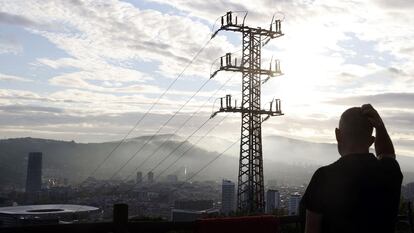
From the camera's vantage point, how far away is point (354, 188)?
2766 mm

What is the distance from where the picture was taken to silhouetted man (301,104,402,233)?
2.72 metres

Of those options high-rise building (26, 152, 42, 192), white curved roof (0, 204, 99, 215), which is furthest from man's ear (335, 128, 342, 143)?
high-rise building (26, 152, 42, 192)

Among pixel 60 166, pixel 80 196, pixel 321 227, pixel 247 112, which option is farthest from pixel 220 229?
pixel 60 166

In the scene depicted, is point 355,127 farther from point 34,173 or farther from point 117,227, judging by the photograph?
point 34,173

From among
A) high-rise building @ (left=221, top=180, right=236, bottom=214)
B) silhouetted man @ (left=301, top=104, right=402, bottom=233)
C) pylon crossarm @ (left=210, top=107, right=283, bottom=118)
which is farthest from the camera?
high-rise building @ (left=221, top=180, right=236, bottom=214)

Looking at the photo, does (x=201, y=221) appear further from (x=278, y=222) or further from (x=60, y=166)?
(x=60, y=166)

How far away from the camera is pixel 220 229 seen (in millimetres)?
5941

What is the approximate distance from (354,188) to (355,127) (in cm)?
37

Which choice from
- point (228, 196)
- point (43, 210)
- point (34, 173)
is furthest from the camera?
point (34, 173)

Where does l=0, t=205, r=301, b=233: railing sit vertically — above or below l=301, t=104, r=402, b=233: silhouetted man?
below

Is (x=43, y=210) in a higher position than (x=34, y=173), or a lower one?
lower

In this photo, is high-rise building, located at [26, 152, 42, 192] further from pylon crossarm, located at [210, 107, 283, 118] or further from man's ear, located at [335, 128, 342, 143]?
man's ear, located at [335, 128, 342, 143]

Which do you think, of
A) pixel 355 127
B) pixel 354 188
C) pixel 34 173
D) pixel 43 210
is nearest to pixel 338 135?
pixel 355 127

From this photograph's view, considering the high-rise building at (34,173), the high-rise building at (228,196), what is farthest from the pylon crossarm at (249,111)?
the high-rise building at (34,173)
